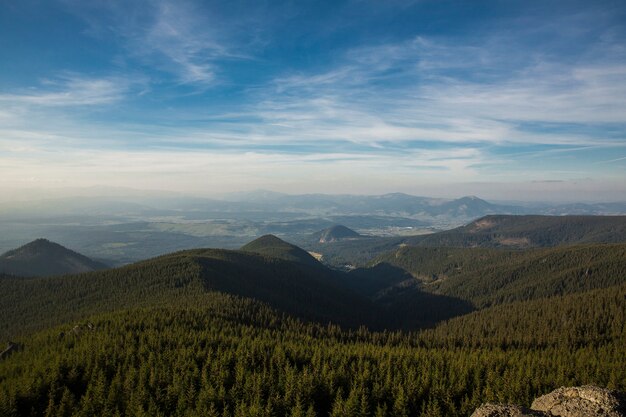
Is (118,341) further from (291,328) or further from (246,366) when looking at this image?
(291,328)

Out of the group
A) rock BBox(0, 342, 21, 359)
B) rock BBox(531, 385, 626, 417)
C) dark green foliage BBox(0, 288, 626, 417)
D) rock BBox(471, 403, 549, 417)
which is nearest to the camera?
rock BBox(531, 385, 626, 417)

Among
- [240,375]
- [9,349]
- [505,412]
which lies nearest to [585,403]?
[505,412]

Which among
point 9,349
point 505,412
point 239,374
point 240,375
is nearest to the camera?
point 505,412

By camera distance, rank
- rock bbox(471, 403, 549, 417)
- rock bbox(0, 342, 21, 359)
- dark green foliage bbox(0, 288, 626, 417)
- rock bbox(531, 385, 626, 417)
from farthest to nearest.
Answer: rock bbox(0, 342, 21, 359)
dark green foliage bbox(0, 288, 626, 417)
rock bbox(471, 403, 549, 417)
rock bbox(531, 385, 626, 417)

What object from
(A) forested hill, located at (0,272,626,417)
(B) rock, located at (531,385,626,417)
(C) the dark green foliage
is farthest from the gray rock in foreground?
(C) the dark green foliage

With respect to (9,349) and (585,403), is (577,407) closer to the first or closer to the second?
(585,403)

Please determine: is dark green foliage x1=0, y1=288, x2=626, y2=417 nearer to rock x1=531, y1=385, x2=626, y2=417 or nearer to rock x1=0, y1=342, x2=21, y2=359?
rock x1=0, y1=342, x2=21, y2=359

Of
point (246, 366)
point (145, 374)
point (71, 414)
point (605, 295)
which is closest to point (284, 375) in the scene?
point (246, 366)
